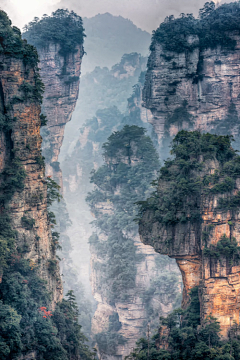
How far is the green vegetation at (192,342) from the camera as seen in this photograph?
20797mm

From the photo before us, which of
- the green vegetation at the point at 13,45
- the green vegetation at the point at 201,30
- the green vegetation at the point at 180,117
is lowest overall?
the green vegetation at the point at 13,45

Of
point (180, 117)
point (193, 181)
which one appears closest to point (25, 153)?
point (193, 181)

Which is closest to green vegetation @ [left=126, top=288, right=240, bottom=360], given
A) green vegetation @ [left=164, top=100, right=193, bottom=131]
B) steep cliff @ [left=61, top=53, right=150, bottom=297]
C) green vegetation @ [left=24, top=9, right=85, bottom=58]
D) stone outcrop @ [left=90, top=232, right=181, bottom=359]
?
stone outcrop @ [left=90, top=232, right=181, bottom=359]

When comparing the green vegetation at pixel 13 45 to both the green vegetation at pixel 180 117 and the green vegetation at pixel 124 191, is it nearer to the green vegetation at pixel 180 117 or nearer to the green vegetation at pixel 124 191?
the green vegetation at pixel 124 191

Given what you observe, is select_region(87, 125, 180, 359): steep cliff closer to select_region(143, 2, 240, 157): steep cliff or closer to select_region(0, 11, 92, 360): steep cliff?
select_region(143, 2, 240, 157): steep cliff

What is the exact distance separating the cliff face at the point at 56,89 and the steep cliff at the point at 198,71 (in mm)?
6792

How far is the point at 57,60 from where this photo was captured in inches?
1615

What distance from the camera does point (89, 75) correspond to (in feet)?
299

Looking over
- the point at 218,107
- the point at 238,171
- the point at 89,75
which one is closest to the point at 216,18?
the point at 218,107

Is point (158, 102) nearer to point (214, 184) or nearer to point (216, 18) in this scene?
point (216, 18)

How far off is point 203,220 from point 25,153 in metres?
8.93

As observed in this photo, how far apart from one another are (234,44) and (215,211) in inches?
767

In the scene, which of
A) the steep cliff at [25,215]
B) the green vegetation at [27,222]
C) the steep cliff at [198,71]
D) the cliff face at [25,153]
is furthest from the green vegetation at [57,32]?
the green vegetation at [27,222]

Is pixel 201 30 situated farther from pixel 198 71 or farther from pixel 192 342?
pixel 192 342
